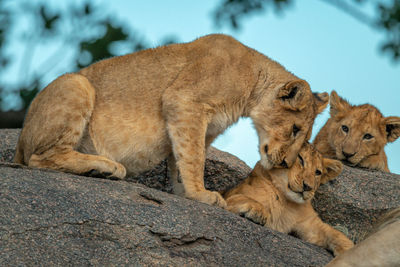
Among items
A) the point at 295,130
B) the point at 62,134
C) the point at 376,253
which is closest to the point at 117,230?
the point at 62,134

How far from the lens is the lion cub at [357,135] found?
8.34 metres

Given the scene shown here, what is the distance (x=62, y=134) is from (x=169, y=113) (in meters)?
1.11

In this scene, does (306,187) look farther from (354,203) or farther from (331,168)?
(354,203)

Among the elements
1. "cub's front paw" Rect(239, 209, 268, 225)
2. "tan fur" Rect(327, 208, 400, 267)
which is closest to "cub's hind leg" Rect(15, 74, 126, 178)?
"cub's front paw" Rect(239, 209, 268, 225)

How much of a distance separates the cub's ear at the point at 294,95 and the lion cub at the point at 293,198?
449 mm

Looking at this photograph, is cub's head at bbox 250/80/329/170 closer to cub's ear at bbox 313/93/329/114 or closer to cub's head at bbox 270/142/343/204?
cub's head at bbox 270/142/343/204

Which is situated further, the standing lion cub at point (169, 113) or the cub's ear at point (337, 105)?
the cub's ear at point (337, 105)

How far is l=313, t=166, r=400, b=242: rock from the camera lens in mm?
7238

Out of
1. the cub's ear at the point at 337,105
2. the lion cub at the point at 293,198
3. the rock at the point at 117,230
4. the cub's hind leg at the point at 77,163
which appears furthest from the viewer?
the cub's ear at the point at 337,105

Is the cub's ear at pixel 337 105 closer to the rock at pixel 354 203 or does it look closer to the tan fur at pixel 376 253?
the rock at pixel 354 203

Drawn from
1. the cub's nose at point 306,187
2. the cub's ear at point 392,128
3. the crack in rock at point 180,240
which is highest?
the cub's ear at point 392,128

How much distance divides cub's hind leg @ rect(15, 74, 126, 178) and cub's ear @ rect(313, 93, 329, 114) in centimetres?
228

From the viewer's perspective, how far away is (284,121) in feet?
20.9

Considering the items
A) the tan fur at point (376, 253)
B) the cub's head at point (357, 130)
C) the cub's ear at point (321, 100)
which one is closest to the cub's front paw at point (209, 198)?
the cub's ear at point (321, 100)
